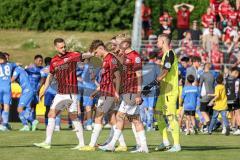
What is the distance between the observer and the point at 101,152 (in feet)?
60.0

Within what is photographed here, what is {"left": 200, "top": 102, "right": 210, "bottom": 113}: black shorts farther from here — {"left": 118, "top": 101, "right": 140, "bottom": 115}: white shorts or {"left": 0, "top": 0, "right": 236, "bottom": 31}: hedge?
{"left": 0, "top": 0, "right": 236, "bottom": 31}: hedge

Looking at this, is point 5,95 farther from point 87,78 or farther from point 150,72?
point 150,72

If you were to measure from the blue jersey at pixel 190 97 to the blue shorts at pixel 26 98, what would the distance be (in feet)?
13.7

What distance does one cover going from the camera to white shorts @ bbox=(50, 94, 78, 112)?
62.8 feet

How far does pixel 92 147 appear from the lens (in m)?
18.7

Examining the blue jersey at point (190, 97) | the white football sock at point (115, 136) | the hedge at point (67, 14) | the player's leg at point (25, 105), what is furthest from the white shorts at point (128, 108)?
the hedge at point (67, 14)

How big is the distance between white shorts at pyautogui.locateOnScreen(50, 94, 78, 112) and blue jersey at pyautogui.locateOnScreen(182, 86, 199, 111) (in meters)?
8.09

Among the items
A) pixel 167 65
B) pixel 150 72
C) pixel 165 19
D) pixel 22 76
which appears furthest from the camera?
pixel 165 19

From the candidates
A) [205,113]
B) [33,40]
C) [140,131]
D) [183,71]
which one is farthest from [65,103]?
[33,40]

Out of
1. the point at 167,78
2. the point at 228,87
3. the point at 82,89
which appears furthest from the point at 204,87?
the point at 167,78

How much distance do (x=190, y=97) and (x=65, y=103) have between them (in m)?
8.29

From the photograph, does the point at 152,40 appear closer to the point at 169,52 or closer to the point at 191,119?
the point at 191,119

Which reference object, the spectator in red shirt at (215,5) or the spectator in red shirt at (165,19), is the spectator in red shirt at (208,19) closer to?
the spectator in red shirt at (215,5)

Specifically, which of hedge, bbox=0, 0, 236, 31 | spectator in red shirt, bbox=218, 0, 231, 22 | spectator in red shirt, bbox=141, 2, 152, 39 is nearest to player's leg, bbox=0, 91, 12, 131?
spectator in red shirt, bbox=141, 2, 152, 39
